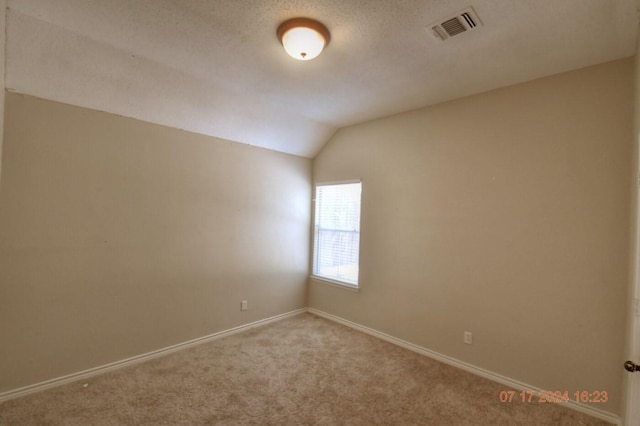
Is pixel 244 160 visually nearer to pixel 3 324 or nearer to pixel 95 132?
pixel 95 132

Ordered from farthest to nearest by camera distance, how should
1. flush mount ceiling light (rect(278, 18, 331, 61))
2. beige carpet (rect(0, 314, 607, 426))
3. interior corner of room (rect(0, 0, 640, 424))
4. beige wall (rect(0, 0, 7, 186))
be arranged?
interior corner of room (rect(0, 0, 640, 424))
beige carpet (rect(0, 314, 607, 426))
flush mount ceiling light (rect(278, 18, 331, 61))
beige wall (rect(0, 0, 7, 186))

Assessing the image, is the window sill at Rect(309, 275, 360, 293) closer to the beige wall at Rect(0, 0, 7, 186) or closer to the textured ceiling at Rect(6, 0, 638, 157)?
the textured ceiling at Rect(6, 0, 638, 157)

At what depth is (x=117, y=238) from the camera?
2729mm

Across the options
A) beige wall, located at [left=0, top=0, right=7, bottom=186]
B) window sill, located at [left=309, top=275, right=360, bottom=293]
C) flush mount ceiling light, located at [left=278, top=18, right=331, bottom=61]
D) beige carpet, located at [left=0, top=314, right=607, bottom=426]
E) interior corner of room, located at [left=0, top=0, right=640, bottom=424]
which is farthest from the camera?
window sill, located at [left=309, top=275, right=360, bottom=293]

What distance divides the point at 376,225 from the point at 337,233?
711mm

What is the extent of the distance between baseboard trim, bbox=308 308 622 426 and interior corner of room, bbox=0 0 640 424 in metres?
0.02

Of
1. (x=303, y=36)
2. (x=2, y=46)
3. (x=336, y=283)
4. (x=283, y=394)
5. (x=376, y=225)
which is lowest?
(x=283, y=394)

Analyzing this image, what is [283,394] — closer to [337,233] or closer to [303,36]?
[337,233]

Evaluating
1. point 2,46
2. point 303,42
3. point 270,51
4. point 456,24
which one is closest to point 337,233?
point 270,51

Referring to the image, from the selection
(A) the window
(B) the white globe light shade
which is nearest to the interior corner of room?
(A) the window

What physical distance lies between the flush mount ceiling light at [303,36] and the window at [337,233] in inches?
82.3

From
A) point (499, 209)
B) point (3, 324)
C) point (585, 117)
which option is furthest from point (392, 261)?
point (3, 324)

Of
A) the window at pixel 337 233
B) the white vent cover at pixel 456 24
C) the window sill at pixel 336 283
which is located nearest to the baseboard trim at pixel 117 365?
the window sill at pixel 336 283

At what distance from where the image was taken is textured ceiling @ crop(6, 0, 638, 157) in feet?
5.83
